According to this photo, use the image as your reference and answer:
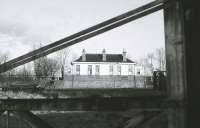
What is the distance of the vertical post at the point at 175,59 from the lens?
2.02m

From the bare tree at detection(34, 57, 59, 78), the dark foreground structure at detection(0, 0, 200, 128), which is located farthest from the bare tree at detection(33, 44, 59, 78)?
the dark foreground structure at detection(0, 0, 200, 128)

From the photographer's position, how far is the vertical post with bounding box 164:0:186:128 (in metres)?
2.02

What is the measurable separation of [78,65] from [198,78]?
286ft

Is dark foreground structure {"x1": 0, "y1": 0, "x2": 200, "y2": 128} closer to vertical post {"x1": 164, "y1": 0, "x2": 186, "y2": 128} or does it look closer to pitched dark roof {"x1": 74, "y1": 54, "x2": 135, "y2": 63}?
vertical post {"x1": 164, "y1": 0, "x2": 186, "y2": 128}

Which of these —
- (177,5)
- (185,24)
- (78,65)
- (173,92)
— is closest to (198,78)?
(173,92)

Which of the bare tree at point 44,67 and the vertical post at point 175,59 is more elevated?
the bare tree at point 44,67

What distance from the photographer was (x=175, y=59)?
2.07 meters

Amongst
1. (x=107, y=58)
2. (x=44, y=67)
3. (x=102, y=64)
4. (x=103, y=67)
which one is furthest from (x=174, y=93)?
(x=107, y=58)

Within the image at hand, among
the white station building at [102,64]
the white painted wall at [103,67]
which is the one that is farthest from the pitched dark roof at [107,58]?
the white painted wall at [103,67]

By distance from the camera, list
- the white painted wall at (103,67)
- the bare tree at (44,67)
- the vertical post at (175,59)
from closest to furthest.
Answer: the vertical post at (175,59) → the bare tree at (44,67) → the white painted wall at (103,67)

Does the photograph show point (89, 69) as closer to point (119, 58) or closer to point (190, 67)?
point (119, 58)

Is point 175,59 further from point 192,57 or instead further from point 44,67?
point 44,67

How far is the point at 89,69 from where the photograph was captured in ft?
295

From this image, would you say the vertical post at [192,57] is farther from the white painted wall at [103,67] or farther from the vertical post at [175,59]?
the white painted wall at [103,67]
